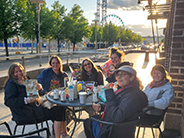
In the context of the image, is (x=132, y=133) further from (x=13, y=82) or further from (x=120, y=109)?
(x=13, y=82)

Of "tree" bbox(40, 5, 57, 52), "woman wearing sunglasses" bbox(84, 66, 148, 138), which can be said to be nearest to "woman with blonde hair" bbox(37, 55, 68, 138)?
"woman wearing sunglasses" bbox(84, 66, 148, 138)

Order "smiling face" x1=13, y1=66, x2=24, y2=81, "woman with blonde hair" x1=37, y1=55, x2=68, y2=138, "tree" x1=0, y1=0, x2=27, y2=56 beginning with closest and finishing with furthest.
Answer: "smiling face" x1=13, y1=66, x2=24, y2=81, "woman with blonde hair" x1=37, y1=55, x2=68, y2=138, "tree" x1=0, y1=0, x2=27, y2=56

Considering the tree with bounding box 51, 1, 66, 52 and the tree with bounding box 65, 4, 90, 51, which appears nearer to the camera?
the tree with bounding box 51, 1, 66, 52

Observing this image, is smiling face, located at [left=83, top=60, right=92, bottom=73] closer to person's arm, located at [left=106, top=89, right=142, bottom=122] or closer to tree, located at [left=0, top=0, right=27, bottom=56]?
person's arm, located at [left=106, top=89, right=142, bottom=122]

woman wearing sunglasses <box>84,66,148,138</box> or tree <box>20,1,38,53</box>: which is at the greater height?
tree <box>20,1,38,53</box>

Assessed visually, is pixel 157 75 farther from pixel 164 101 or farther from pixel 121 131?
pixel 121 131

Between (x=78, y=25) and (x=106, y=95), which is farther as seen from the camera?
(x=78, y=25)

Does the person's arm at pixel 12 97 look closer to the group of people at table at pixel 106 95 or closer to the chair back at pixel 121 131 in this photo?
the group of people at table at pixel 106 95

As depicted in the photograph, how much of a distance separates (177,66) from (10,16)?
19.8 m

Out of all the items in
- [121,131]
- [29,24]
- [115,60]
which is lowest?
[121,131]

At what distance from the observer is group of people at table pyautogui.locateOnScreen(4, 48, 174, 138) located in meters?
2.08

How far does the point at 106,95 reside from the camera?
2203mm

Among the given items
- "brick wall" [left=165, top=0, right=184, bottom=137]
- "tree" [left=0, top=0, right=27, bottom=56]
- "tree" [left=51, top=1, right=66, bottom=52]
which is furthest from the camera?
"tree" [left=51, top=1, right=66, bottom=52]

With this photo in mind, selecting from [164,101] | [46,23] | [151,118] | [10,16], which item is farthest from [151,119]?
[46,23]
